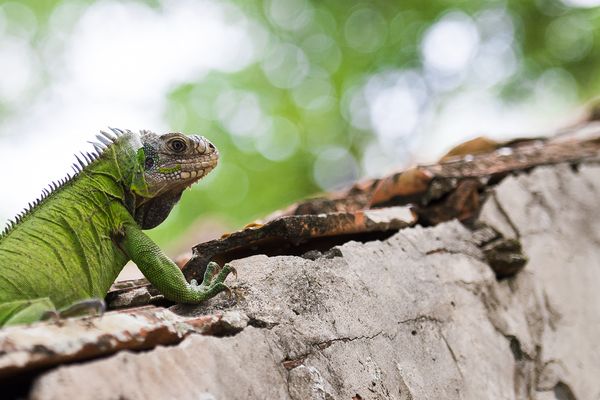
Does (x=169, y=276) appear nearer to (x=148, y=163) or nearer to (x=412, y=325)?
(x=148, y=163)

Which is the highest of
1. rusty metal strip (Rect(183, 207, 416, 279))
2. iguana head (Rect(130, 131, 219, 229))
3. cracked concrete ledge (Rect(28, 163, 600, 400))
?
iguana head (Rect(130, 131, 219, 229))

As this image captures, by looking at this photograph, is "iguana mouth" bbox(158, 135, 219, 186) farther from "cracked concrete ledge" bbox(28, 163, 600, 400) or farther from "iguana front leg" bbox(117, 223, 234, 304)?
"cracked concrete ledge" bbox(28, 163, 600, 400)

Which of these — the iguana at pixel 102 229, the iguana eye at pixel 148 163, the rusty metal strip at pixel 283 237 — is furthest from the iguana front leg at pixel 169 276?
the iguana eye at pixel 148 163

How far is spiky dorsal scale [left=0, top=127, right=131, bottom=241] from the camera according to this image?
258 cm

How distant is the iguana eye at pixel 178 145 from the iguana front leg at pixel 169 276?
18.4 inches

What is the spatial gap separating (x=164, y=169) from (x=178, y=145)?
0.13 metres

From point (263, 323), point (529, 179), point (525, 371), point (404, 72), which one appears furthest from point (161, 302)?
point (404, 72)

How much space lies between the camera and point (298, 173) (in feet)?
62.0

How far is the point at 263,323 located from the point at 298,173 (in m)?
16.6

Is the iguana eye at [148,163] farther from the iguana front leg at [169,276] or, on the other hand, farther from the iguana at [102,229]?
the iguana front leg at [169,276]

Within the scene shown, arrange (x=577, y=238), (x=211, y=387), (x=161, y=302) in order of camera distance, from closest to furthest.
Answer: (x=211, y=387)
(x=161, y=302)
(x=577, y=238)

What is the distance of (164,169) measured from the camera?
9.62ft

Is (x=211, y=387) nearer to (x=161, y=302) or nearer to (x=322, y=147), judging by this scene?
(x=161, y=302)

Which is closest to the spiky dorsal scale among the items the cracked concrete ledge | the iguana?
the iguana
